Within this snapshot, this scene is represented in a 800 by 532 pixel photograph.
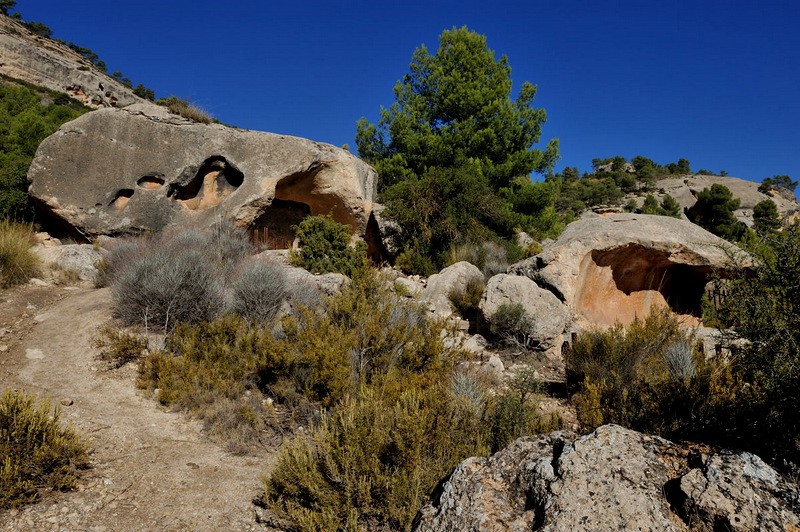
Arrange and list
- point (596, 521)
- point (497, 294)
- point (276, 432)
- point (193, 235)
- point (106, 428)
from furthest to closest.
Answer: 1. point (193, 235)
2. point (497, 294)
3. point (276, 432)
4. point (106, 428)
5. point (596, 521)

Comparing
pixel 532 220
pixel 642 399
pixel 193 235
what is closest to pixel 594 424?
pixel 642 399

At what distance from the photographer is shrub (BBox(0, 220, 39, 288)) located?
282 inches

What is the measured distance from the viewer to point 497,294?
739 cm

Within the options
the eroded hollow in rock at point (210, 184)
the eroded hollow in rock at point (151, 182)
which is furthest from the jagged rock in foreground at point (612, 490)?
the eroded hollow in rock at point (151, 182)

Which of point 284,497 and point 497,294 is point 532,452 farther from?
point 497,294

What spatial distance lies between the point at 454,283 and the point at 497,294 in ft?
5.78

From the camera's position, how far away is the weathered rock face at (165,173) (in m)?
9.81

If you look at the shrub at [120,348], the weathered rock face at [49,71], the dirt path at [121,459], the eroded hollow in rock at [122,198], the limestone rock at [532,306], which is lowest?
the dirt path at [121,459]

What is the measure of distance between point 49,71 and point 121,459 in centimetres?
4108

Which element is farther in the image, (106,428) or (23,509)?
(106,428)

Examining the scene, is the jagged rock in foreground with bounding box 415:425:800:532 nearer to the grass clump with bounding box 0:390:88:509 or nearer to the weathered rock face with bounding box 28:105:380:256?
the grass clump with bounding box 0:390:88:509

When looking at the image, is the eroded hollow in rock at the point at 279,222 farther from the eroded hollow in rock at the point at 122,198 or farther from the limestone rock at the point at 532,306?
the limestone rock at the point at 532,306

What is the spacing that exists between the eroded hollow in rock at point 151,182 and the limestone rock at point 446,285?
633 cm

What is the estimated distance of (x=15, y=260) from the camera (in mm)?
7293
